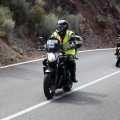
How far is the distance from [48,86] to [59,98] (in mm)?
618

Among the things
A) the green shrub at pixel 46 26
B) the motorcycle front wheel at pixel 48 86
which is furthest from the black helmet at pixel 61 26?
the green shrub at pixel 46 26

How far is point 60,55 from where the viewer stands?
8.68 metres

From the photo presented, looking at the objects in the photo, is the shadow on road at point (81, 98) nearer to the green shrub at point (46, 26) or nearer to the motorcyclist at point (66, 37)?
the motorcyclist at point (66, 37)

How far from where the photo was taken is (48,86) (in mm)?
8234

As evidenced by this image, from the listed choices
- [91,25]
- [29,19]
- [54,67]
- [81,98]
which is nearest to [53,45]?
[54,67]

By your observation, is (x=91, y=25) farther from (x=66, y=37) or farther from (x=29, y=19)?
(x=66, y=37)

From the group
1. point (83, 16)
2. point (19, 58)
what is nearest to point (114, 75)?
point (19, 58)

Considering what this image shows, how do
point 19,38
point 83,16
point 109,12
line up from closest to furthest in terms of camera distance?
point 19,38 → point 83,16 → point 109,12

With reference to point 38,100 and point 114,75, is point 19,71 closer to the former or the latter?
point 114,75

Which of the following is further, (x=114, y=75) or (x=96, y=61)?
(x=96, y=61)

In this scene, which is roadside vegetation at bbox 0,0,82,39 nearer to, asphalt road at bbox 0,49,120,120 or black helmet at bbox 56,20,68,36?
asphalt road at bbox 0,49,120,120

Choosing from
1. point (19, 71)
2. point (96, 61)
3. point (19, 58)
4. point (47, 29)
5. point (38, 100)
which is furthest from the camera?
point (47, 29)

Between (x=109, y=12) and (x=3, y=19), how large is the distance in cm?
1816

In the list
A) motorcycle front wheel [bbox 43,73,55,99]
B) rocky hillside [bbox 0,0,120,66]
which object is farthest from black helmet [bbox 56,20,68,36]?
rocky hillside [bbox 0,0,120,66]
